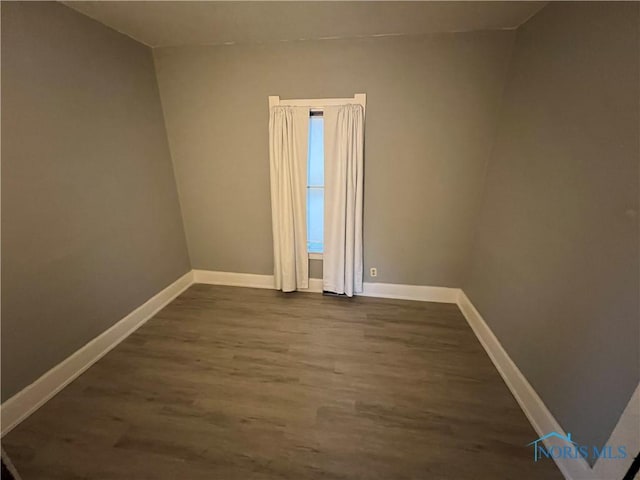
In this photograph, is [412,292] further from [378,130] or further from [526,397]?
[378,130]

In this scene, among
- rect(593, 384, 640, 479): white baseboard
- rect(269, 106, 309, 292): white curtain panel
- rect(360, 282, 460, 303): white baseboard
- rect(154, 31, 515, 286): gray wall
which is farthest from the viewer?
rect(360, 282, 460, 303): white baseboard

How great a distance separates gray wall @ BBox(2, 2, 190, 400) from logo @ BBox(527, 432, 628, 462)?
278 cm

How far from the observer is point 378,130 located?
244cm

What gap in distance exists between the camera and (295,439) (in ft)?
4.96

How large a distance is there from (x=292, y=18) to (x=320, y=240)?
1775 mm

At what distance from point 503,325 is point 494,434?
0.72 metres

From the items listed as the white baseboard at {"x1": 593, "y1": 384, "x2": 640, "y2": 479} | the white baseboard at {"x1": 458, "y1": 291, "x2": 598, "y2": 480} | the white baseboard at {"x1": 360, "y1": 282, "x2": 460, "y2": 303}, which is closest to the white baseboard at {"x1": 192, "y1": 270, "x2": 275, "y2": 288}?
the white baseboard at {"x1": 360, "y1": 282, "x2": 460, "y2": 303}

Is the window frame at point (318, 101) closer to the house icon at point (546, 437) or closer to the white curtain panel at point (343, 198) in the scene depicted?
the white curtain panel at point (343, 198)

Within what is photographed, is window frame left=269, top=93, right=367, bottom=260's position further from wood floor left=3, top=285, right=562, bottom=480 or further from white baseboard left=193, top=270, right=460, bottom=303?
wood floor left=3, top=285, right=562, bottom=480

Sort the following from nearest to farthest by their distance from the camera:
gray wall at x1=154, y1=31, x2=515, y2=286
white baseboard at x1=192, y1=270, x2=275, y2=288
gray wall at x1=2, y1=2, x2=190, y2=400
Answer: gray wall at x1=2, y1=2, x2=190, y2=400
gray wall at x1=154, y1=31, x2=515, y2=286
white baseboard at x1=192, y1=270, x2=275, y2=288

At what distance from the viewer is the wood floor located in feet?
4.57

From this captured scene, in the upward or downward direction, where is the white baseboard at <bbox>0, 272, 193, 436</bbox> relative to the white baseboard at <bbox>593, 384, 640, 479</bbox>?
downward

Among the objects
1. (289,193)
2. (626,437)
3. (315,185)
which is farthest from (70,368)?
(626,437)

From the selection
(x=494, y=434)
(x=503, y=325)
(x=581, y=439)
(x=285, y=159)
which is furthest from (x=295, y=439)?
(x=285, y=159)
